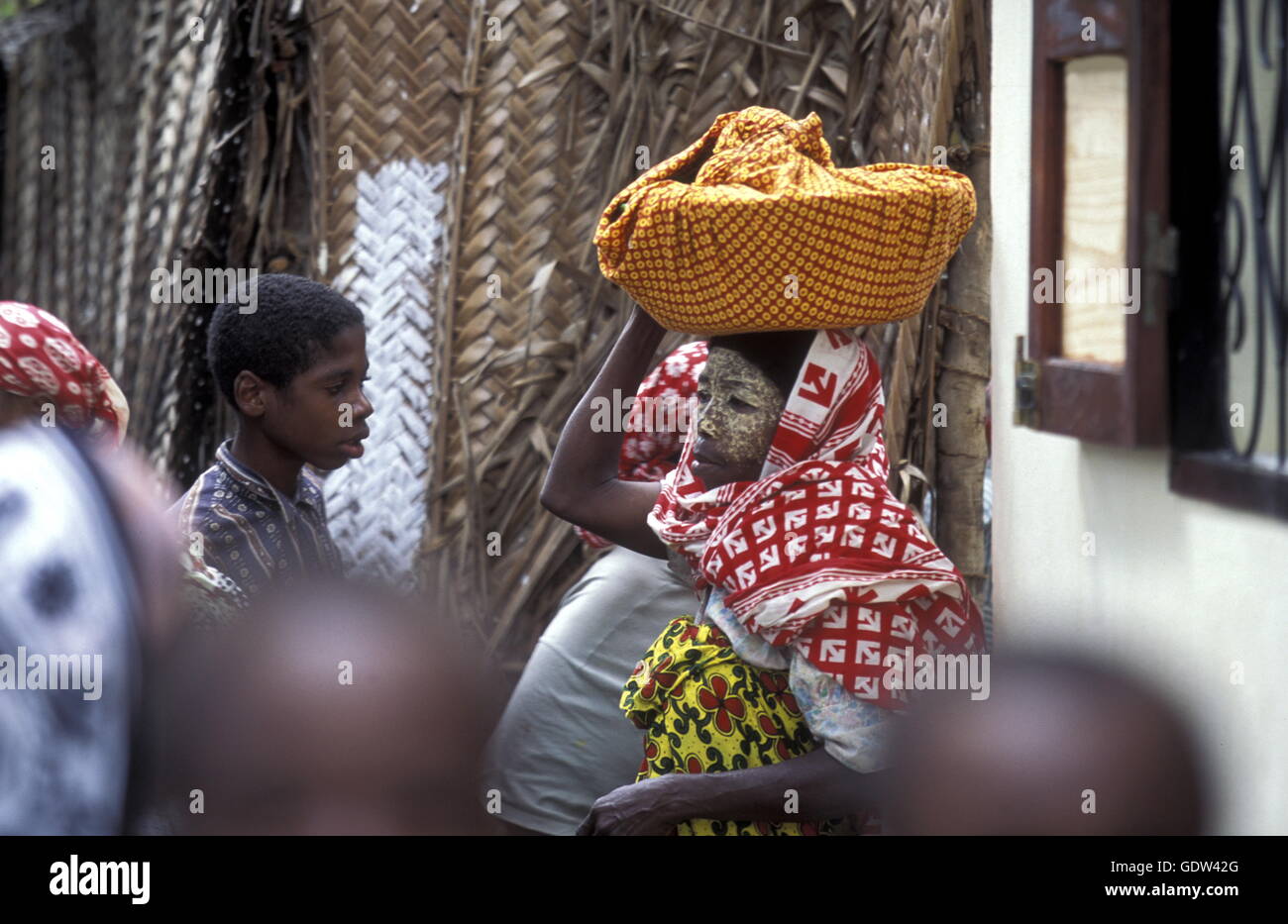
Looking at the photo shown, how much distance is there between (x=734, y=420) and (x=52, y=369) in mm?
1154

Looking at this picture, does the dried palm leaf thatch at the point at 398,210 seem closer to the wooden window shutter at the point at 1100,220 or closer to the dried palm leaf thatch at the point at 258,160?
the dried palm leaf thatch at the point at 258,160

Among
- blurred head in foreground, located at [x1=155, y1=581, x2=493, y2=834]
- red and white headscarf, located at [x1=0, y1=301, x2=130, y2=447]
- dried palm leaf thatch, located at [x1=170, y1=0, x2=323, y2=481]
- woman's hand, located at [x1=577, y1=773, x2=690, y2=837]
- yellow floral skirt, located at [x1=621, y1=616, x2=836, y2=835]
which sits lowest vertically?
woman's hand, located at [x1=577, y1=773, x2=690, y2=837]

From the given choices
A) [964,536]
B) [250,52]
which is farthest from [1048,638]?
[250,52]

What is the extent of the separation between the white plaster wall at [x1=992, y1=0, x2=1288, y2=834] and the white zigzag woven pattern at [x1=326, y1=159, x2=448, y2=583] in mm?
2035

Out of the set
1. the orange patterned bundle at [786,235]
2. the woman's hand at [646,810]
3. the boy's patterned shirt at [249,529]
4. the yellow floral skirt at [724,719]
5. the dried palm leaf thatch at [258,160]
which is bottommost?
the woman's hand at [646,810]

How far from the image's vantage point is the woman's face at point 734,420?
7.06 ft

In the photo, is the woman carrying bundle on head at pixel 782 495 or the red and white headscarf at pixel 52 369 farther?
the red and white headscarf at pixel 52 369

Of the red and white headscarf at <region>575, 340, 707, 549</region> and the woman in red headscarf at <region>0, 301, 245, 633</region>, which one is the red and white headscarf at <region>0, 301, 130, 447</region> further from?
the red and white headscarf at <region>575, 340, 707, 549</region>

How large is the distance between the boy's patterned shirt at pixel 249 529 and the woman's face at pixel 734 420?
0.77 m

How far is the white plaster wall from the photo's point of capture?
1716mm

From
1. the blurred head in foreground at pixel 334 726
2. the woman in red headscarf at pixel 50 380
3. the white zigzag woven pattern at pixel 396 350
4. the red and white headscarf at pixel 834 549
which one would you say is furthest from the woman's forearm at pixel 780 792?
the white zigzag woven pattern at pixel 396 350

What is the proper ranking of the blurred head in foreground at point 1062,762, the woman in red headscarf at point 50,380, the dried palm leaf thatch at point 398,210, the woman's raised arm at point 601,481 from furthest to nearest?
the dried palm leaf thatch at point 398,210 < the woman's raised arm at point 601,481 < the woman in red headscarf at point 50,380 < the blurred head in foreground at point 1062,762

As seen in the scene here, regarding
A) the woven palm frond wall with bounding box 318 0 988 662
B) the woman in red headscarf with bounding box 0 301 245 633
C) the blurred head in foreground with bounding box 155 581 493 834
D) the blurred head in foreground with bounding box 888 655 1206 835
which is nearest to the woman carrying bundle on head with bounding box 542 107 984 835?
the blurred head in foreground with bounding box 888 655 1206 835

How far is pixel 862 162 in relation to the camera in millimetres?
3520
